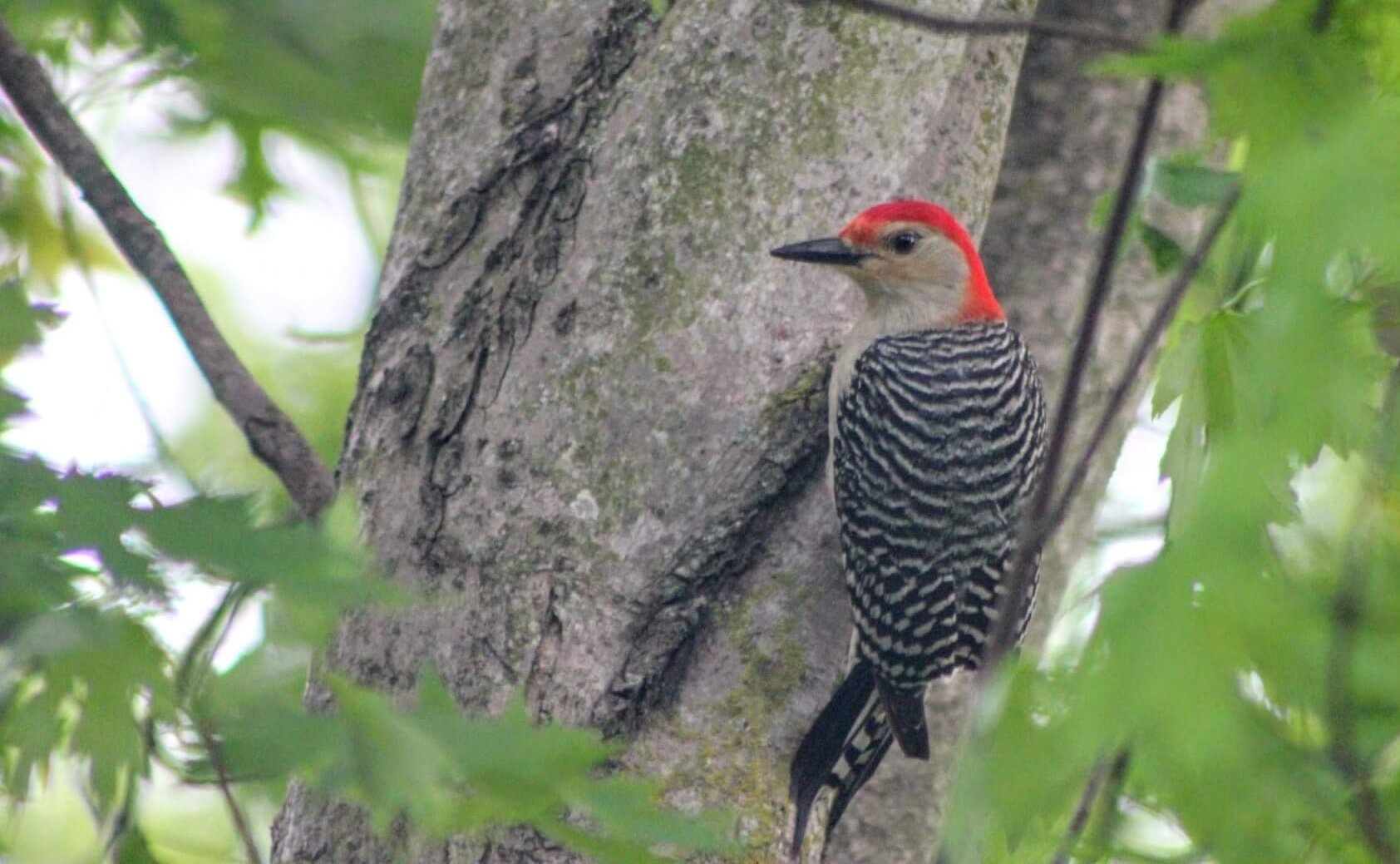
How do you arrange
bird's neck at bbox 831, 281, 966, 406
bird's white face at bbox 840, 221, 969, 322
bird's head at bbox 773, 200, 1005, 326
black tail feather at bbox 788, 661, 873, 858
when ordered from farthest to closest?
bird's neck at bbox 831, 281, 966, 406 < bird's white face at bbox 840, 221, 969, 322 < bird's head at bbox 773, 200, 1005, 326 < black tail feather at bbox 788, 661, 873, 858

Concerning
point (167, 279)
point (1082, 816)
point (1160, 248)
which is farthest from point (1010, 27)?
point (167, 279)

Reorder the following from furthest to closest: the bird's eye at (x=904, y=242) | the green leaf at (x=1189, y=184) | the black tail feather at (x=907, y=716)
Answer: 1. the bird's eye at (x=904, y=242)
2. the black tail feather at (x=907, y=716)
3. the green leaf at (x=1189, y=184)

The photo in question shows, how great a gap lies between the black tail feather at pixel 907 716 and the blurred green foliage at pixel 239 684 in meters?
1.66

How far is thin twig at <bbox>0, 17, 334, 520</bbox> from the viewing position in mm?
3100

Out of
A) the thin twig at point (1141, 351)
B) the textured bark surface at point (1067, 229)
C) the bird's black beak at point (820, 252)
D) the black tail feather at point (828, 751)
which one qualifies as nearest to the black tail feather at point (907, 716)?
the black tail feather at point (828, 751)

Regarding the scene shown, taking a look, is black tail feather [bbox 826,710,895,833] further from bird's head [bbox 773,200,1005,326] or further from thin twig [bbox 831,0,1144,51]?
thin twig [bbox 831,0,1144,51]

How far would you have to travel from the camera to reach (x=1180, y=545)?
4.86ft

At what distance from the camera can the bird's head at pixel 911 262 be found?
11.2ft

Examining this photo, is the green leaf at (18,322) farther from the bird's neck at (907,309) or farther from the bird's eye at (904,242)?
the bird's neck at (907,309)

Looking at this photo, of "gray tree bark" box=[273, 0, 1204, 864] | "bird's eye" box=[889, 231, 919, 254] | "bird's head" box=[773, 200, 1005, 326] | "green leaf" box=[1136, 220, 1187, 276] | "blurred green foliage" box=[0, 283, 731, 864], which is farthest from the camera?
"bird's eye" box=[889, 231, 919, 254]

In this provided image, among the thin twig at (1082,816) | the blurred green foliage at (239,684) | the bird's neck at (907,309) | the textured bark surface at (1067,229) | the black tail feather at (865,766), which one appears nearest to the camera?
the blurred green foliage at (239,684)

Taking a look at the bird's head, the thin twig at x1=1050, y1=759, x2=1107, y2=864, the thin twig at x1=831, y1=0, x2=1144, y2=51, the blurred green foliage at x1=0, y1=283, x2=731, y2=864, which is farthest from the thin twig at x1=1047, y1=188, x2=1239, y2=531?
the bird's head

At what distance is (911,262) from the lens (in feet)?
13.6

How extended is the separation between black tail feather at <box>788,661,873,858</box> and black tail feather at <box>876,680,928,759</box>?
0.11 metres
